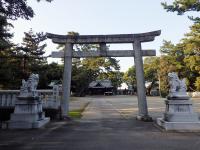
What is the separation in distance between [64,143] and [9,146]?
1.63 m

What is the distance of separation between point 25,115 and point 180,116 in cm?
682

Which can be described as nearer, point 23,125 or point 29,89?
point 23,125

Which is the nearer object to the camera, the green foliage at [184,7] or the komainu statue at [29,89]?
the komainu statue at [29,89]

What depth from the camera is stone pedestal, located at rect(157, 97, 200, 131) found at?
39.3 feet

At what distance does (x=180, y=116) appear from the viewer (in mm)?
12320

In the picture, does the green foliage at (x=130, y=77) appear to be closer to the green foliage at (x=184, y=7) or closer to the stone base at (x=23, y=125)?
the green foliage at (x=184, y=7)

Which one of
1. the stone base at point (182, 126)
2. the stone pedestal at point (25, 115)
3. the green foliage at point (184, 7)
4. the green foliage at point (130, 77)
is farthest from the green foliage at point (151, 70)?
the stone pedestal at point (25, 115)

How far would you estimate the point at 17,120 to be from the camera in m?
12.9

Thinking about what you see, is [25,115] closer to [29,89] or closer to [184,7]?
[29,89]

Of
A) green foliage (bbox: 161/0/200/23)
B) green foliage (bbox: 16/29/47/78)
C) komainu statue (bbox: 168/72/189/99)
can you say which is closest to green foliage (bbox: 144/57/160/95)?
green foliage (bbox: 16/29/47/78)

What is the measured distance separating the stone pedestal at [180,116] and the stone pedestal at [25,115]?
574cm

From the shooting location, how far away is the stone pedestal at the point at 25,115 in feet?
41.8

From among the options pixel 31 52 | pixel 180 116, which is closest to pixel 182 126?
pixel 180 116

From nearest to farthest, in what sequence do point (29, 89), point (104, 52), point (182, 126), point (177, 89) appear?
1. point (182, 126)
2. point (177, 89)
3. point (29, 89)
4. point (104, 52)
